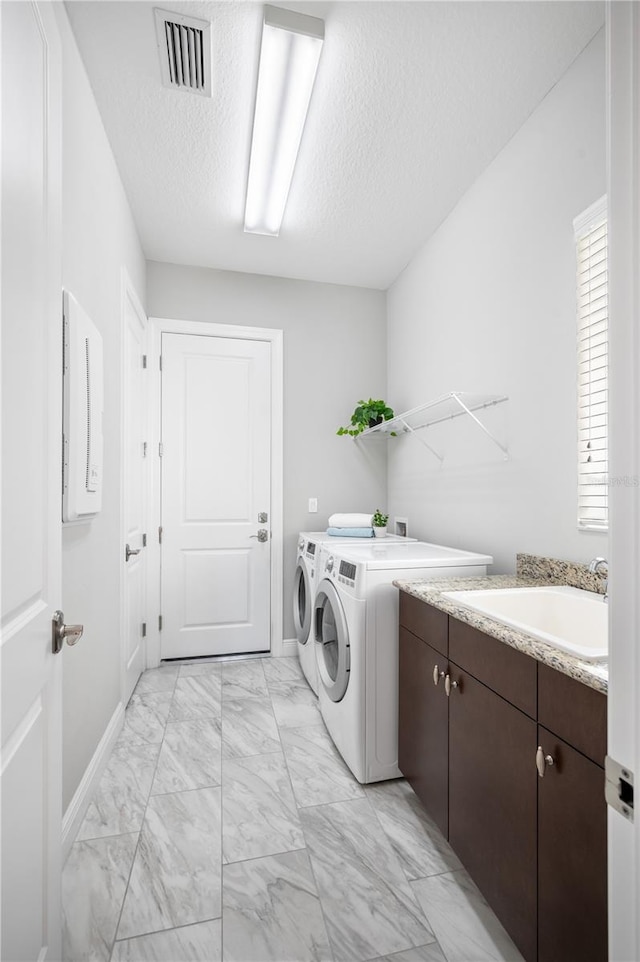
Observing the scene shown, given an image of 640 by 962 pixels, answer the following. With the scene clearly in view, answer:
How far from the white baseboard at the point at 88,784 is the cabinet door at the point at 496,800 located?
47.4 inches

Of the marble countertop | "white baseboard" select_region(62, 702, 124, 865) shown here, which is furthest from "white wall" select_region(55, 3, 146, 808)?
the marble countertop

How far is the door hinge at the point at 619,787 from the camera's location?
47 centimetres

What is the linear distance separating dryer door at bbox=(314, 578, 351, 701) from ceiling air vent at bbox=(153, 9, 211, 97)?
2.05 m

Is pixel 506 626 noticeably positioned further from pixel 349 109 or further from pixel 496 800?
pixel 349 109

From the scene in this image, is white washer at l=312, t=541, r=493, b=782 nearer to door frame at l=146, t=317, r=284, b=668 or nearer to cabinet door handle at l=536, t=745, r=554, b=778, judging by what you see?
cabinet door handle at l=536, t=745, r=554, b=778

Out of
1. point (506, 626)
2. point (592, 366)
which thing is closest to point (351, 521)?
point (592, 366)

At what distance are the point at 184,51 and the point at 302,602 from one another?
2589mm

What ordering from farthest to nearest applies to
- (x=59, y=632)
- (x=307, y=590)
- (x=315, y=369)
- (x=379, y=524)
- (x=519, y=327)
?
(x=315, y=369)
(x=379, y=524)
(x=307, y=590)
(x=519, y=327)
(x=59, y=632)

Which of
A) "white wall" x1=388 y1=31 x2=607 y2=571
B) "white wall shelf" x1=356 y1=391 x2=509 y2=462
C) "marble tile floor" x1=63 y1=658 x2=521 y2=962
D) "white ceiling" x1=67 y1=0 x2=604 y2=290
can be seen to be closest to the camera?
"marble tile floor" x1=63 y1=658 x2=521 y2=962

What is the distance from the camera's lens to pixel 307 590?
8.73 feet

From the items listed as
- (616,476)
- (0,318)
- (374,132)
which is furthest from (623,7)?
(374,132)

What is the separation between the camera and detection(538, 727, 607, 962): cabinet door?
83 centimetres

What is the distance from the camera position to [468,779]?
1.28 m

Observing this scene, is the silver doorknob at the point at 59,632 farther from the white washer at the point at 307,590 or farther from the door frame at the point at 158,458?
the door frame at the point at 158,458
